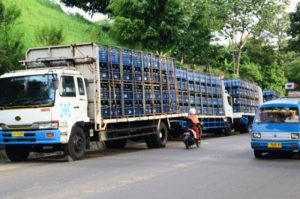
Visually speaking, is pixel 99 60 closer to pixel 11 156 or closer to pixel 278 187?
pixel 11 156

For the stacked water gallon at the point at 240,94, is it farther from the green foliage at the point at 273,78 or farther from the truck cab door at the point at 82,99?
the green foliage at the point at 273,78

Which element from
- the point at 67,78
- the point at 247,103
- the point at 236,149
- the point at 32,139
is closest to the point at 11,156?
the point at 32,139

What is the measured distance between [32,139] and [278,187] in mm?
7119

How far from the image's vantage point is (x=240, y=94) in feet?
108

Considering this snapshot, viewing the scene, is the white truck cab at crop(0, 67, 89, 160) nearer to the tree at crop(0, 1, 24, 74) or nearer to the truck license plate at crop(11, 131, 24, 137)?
the truck license plate at crop(11, 131, 24, 137)

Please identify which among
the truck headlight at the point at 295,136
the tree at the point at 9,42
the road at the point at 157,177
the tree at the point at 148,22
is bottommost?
the road at the point at 157,177

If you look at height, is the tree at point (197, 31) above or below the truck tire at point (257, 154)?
above

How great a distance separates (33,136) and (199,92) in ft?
44.2

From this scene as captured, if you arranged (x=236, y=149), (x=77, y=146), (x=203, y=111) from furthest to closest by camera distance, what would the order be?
(x=203, y=111), (x=236, y=149), (x=77, y=146)

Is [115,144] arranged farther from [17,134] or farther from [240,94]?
[240,94]

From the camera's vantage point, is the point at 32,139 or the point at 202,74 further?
the point at 202,74

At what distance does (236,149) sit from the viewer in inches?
754

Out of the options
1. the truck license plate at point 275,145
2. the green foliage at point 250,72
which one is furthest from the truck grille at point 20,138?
the green foliage at point 250,72

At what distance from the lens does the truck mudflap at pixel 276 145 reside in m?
15.3
